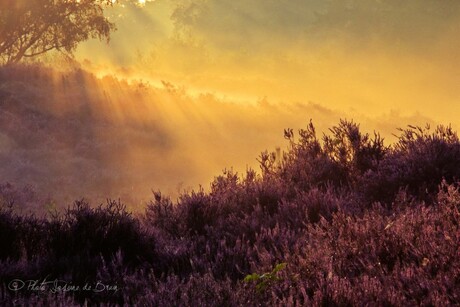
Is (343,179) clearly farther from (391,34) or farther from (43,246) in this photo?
(391,34)

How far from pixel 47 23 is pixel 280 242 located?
2540 cm

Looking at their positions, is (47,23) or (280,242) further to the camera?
(47,23)

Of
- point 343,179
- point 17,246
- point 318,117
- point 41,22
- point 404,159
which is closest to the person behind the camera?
point 17,246

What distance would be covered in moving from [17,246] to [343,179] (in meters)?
4.07

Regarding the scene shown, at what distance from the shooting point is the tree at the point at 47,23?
86.7ft

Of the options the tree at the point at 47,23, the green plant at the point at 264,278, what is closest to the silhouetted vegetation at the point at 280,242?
the green plant at the point at 264,278

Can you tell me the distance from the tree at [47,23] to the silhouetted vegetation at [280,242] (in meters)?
21.3

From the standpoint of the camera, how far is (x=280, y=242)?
16.4 ft

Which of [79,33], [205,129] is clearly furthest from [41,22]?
[205,129]

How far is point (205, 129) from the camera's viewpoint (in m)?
22.7
